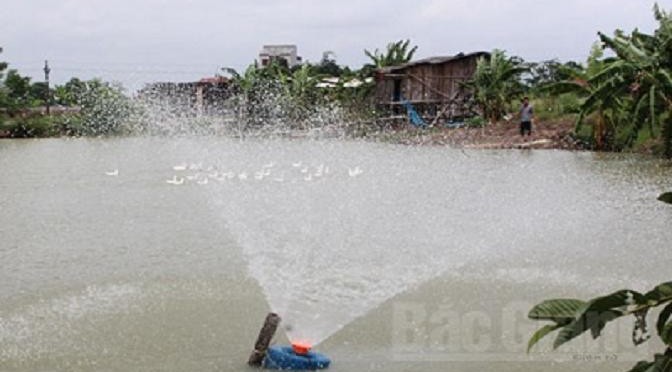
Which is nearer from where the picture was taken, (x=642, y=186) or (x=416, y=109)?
(x=642, y=186)

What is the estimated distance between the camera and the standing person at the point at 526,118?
26.7m

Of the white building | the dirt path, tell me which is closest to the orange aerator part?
the dirt path

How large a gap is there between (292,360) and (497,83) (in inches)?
1019

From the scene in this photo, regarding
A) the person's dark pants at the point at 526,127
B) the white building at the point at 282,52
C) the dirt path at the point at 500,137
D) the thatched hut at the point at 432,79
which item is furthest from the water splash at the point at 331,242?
the white building at the point at 282,52

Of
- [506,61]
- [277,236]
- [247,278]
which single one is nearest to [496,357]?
[247,278]

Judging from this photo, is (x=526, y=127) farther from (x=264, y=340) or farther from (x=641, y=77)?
(x=264, y=340)

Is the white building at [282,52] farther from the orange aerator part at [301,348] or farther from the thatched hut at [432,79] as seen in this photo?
the orange aerator part at [301,348]

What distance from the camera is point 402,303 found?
797cm

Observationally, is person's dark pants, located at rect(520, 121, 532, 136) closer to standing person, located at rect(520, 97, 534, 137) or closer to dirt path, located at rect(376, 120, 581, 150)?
standing person, located at rect(520, 97, 534, 137)

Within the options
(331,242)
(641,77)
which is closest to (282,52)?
(641,77)

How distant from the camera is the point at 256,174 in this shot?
2008cm

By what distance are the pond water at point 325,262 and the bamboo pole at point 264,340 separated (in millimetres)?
117

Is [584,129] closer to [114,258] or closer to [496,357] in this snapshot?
[114,258]

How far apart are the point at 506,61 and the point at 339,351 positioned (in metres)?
25.8
